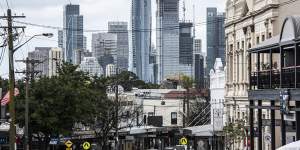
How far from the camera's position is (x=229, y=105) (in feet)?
224

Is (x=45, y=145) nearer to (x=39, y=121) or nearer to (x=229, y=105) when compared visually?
(x=39, y=121)

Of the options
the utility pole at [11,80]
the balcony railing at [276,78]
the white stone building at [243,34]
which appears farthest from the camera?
the white stone building at [243,34]

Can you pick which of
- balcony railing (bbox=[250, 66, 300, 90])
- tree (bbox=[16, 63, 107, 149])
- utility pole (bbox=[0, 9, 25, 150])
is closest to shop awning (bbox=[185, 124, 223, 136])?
tree (bbox=[16, 63, 107, 149])

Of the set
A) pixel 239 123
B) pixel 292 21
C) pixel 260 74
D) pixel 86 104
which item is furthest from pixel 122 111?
pixel 292 21

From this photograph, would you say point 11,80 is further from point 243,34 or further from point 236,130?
point 243,34

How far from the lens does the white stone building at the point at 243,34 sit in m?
54.1

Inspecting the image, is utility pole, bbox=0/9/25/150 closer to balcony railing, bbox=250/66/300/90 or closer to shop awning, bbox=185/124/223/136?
balcony railing, bbox=250/66/300/90

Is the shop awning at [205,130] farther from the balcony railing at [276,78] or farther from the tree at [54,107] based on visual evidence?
the balcony railing at [276,78]

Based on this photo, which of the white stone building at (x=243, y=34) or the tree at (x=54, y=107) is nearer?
the white stone building at (x=243, y=34)

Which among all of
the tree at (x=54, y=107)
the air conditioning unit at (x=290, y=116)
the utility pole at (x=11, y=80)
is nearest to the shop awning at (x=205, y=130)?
the tree at (x=54, y=107)

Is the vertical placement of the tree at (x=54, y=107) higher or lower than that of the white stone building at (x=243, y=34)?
lower

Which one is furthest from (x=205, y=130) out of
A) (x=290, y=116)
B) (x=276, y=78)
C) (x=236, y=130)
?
(x=290, y=116)

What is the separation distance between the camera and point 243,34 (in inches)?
2472

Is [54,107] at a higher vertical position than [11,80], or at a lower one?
lower
